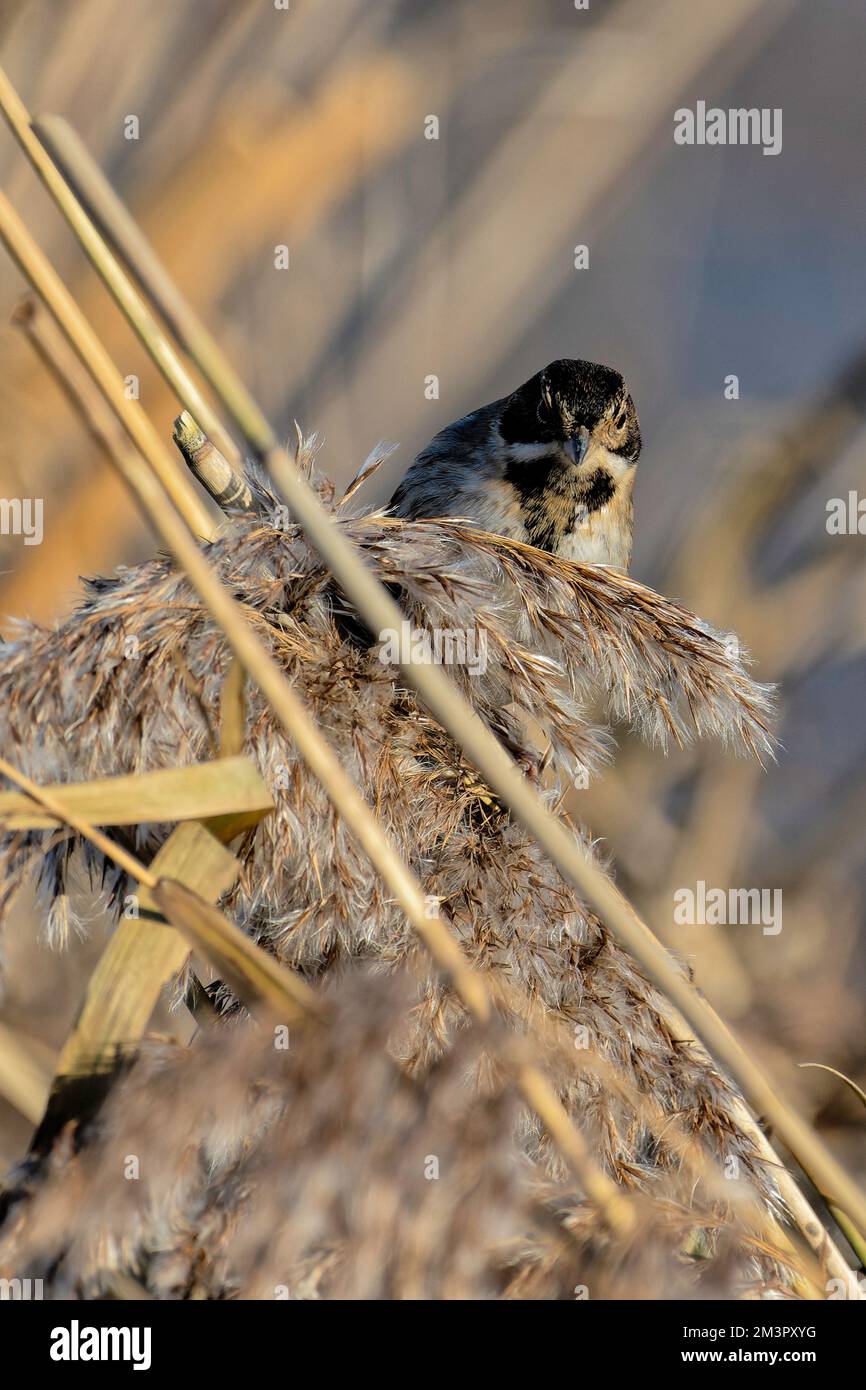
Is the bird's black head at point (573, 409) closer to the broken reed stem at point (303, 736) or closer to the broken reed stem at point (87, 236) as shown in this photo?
the broken reed stem at point (87, 236)

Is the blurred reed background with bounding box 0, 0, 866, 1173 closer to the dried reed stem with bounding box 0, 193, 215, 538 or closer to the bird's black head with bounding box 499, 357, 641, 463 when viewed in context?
the bird's black head with bounding box 499, 357, 641, 463

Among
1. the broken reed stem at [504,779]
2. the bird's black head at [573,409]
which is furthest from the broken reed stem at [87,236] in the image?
the bird's black head at [573,409]

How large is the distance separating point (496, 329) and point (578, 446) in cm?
37

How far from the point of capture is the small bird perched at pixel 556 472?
2.62 meters

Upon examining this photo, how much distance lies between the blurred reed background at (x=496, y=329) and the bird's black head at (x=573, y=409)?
0.18 meters

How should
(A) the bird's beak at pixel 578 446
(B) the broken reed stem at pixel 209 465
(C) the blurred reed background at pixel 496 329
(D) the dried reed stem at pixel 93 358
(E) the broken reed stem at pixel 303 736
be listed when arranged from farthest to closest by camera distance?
(A) the bird's beak at pixel 578 446, (C) the blurred reed background at pixel 496 329, (B) the broken reed stem at pixel 209 465, (D) the dried reed stem at pixel 93 358, (E) the broken reed stem at pixel 303 736

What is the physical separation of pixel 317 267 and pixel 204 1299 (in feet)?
7.35

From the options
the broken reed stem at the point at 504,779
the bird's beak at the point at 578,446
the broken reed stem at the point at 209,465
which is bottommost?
the broken reed stem at the point at 504,779

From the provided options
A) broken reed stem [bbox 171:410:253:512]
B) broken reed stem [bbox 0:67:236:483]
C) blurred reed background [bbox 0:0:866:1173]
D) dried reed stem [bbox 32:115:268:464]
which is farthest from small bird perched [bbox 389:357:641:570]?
dried reed stem [bbox 32:115:268:464]

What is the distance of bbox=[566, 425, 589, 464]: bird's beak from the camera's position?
258 centimetres

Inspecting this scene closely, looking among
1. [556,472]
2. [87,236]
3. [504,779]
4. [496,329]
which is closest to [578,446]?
[556,472]

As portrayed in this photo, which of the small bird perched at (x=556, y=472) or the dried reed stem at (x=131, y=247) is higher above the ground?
the small bird perched at (x=556, y=472)

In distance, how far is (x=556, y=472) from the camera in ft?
8.71

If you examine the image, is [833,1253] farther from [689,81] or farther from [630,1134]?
[689,81]
